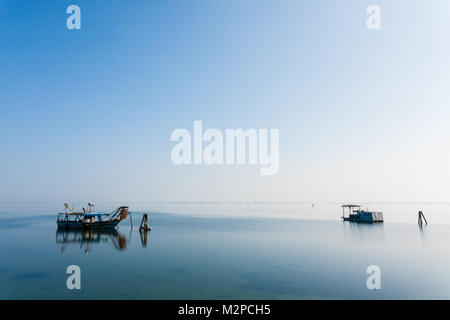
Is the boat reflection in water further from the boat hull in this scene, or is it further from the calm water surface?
the boat hull

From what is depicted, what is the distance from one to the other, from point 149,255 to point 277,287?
20.4 meters

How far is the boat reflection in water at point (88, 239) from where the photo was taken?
44388 mm

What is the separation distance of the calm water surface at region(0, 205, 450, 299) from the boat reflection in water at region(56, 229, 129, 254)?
339 mm

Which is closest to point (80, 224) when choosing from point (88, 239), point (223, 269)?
point (88, 239)

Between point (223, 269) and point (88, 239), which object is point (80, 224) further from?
point (223, 269)

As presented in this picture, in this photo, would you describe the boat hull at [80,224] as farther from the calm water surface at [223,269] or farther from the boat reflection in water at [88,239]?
the calm water surface at [223,269]

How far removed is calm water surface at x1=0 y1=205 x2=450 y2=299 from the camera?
2227 cm

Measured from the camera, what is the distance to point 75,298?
2102cm

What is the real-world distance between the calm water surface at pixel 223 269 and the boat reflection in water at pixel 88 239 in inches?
13.3

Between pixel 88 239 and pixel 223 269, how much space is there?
34262 millimetres

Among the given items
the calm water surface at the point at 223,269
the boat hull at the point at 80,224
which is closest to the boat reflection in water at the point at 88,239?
the calm water surface at the point at 223,269

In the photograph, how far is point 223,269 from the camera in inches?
1157
